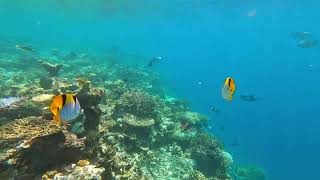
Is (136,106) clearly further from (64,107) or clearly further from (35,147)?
(64,107)

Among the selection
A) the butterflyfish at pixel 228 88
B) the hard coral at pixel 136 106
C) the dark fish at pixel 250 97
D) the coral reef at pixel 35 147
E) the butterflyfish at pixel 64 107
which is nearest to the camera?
the butterflyfish at pixel 64 107

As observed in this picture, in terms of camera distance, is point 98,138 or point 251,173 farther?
point 251,173

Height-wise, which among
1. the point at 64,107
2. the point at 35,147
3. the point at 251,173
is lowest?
the point at 35,147

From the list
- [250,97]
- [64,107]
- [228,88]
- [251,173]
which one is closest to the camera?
[64,107]

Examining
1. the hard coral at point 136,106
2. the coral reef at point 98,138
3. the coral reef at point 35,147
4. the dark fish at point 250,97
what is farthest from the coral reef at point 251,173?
the coral reef at point 35,147

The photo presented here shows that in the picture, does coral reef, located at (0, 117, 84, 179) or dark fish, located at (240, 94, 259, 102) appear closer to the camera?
coral reef, located at (0, 117, 84, 179)

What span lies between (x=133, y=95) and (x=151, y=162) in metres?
3.40

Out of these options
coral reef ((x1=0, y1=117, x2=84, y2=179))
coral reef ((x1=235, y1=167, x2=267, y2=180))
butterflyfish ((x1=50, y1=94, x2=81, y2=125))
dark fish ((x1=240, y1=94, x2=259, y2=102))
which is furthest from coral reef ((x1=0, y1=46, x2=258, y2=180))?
coral reef ((x1=235, y1=167, x2=267, y2=180))

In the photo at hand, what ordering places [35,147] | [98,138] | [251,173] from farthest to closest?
[251,173] < [98,138] < [35,147]

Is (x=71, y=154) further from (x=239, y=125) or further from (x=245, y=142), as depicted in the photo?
(x=239, y=125)

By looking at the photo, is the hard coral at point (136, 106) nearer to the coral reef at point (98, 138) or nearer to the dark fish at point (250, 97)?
the coral reef at point (98, 138)

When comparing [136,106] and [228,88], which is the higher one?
[136,106]

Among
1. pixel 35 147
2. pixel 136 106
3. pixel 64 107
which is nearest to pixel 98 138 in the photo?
pixel 35 147

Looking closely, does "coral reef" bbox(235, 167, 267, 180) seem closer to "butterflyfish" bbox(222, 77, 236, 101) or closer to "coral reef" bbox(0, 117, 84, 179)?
"coral reef" bbox(0, 117, 84, 179)
